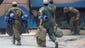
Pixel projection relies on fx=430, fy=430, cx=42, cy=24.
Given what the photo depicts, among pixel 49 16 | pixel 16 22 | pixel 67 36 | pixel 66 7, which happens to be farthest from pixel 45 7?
pixel 66 7

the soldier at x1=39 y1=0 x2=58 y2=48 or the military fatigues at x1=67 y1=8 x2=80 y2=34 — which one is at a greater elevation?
the soldier at x1=39 y1=0 x2=58 y2=48

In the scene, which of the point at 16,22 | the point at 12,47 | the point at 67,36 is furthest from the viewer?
the point at 67,36

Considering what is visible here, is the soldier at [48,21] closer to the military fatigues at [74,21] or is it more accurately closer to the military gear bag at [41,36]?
the military gear bag at [41,36]

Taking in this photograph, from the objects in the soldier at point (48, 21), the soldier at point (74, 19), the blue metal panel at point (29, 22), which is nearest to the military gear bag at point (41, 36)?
the soldier at point (48, 21)

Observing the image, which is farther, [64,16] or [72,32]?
[64,16]

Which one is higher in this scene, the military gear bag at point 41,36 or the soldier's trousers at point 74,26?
the military gear bag at point 41,36

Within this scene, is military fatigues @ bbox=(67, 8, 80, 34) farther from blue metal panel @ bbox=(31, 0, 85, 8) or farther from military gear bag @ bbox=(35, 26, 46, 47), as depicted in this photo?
military gear bag @ bbox=(35, 26, 46, 47)

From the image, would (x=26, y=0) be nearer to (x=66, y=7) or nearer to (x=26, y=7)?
(x=26, y=7)

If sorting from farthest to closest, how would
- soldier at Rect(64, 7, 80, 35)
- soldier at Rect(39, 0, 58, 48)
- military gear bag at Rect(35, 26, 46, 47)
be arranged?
1. soldier at Rect(64, 7, 80, 35)
2. military gear bag at Rect(35, 26, 46, 47)
3. soldier at Rect(39, 0, 58, 48)

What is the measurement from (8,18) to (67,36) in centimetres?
540

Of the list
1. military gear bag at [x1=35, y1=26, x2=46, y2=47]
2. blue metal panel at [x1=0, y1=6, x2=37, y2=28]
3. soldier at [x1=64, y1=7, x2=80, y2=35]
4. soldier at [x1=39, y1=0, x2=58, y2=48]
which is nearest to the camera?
soldier at [x1=39, y1=0, x2=58, y2=48]

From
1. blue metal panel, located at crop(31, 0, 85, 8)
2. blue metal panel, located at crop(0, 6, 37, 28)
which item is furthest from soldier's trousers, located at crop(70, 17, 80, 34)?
blue metal panel, located at crop(0, 6, 37, 28)

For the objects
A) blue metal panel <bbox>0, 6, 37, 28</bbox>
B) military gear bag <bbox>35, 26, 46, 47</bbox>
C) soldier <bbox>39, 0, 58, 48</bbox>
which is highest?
soldier <bbox>39, 0, 58, 48</bbox>

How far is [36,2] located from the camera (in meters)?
25.5
